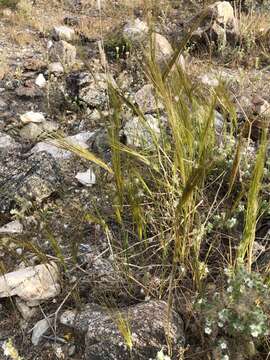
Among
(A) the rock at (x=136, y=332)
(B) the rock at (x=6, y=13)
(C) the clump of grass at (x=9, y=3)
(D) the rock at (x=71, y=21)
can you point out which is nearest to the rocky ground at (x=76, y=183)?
(A) the rock at (x=136, y=332)

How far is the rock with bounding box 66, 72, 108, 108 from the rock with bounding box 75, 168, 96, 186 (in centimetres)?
89

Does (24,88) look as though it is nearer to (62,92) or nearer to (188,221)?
(62,92)

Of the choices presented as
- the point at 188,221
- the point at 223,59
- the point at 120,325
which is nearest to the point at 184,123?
the point at 188,221

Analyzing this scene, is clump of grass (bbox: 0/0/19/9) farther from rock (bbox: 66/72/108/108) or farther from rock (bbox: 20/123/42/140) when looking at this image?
rock (bbox: 20/123/42/140)

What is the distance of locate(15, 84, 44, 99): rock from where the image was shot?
4375mm

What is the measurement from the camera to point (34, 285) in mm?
2361

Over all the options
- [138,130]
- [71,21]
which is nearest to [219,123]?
[138,130]

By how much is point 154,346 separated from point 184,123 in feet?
3.57

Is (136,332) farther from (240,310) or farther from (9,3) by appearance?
(9,3)

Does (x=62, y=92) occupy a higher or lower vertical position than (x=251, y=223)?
lower

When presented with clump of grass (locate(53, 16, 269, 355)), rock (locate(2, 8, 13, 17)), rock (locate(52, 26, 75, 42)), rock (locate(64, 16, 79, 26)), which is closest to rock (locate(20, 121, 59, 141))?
clump of grass (locate(53, 16, 269, 355))

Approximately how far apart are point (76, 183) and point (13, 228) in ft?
1.78

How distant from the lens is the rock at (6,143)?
3.62m

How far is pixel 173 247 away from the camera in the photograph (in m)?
2.36
